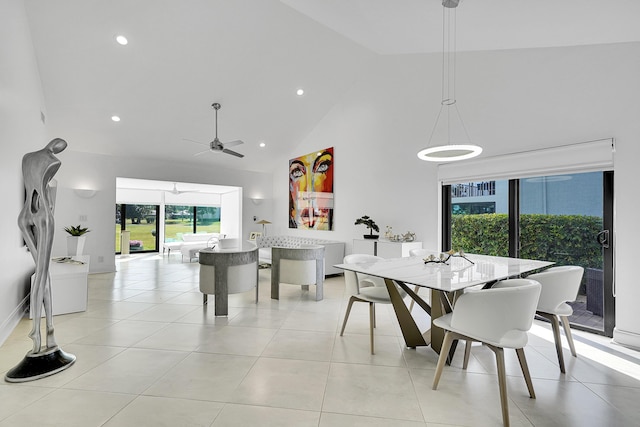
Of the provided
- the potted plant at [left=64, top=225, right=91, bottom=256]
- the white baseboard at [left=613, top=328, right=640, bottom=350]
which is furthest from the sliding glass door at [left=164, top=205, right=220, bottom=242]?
the white baseboard at [left=613, top=328, right=640, bottom=350]

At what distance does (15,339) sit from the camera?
3098 mm

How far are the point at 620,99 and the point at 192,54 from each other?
5304 mm

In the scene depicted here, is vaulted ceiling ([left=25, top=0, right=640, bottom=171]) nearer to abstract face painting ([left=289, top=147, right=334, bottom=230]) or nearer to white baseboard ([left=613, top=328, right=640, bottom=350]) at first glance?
abstract face painting ([left=289, top=147, right=334, bottom=230])

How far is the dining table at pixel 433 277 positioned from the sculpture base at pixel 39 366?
7.73 feet

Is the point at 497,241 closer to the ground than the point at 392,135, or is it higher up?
closer to the ground

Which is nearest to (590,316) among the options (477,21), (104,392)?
(477,21)

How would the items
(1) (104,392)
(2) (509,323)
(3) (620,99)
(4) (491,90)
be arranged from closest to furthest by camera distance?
(2) (509,323), (1) (104,392), (3) (620,99), (4) (491,90)

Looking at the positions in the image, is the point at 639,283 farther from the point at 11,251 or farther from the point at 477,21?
the point at 11,251

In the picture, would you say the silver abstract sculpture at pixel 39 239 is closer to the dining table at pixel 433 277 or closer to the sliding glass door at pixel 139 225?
the dining table at pixel 433 277

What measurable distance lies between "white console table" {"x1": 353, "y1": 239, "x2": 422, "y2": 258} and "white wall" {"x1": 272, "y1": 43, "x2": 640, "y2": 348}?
339 mm

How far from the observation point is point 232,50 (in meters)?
4.86

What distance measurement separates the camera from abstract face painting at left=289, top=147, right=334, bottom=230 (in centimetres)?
717

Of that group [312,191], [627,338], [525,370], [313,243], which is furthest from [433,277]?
[312,191]

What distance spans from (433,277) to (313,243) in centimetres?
475
